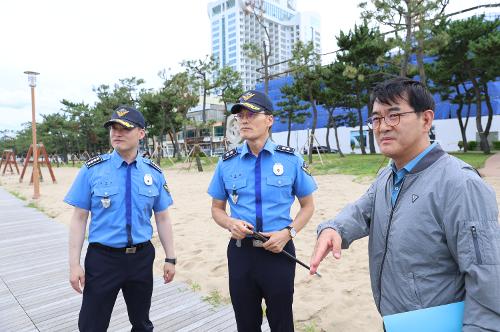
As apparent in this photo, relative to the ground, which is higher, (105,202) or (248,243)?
(105,202)

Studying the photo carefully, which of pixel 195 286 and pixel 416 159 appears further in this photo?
pixel 195 286

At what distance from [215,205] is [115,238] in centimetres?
66

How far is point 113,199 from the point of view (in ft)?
7.15

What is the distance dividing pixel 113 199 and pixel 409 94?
1763 millimetres

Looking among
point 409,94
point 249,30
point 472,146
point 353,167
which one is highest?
point 249,30

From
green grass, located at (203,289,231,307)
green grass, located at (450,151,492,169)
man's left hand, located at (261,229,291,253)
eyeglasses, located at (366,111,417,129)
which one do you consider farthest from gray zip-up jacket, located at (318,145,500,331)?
green grass, located at (450,151,492,169)

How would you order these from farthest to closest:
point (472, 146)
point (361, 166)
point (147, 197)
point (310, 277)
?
point (472, 146) → point (361, 166) → point (310, 277) → point (147, 197)

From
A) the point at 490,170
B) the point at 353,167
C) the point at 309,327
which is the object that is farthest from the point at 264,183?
the point at 353,167

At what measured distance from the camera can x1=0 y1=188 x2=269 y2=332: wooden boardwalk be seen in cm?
309

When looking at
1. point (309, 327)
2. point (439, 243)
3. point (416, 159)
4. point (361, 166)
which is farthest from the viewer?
point (361, 166)

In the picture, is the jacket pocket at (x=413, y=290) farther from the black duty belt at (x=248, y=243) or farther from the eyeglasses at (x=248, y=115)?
the eyeglasses at (x=248, y=115)

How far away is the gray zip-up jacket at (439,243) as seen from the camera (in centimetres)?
103

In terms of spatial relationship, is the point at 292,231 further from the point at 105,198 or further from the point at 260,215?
→ the point at 105,198

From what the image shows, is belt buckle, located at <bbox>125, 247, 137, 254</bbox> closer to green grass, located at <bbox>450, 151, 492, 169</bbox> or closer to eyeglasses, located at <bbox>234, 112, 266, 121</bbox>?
eyeglasses, located at <bbox>234, 112, 266, 121</bbox>
